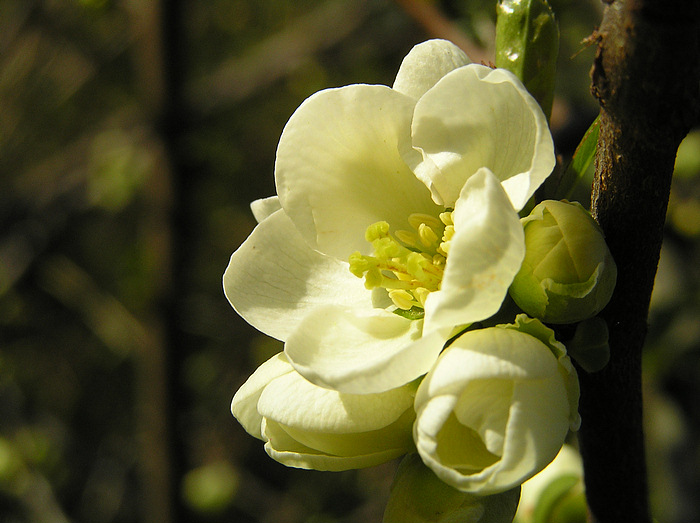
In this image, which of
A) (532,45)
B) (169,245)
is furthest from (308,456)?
(169,245)

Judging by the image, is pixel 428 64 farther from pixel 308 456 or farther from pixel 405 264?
pixel 308 456

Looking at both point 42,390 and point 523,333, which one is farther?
point 42,390

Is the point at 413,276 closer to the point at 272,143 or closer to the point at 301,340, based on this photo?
the point at 301,340

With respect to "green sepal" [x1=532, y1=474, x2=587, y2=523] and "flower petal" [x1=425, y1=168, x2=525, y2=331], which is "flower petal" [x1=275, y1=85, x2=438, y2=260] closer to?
"flower petal" [x1=425, y1=168, x2=525, y2=331]

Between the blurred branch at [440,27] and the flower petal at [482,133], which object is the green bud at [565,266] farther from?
the blurred branch at [440,27]

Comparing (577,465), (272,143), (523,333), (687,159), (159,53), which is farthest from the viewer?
(272,143)

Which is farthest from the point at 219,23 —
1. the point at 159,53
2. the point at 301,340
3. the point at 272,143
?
the point at 301,340

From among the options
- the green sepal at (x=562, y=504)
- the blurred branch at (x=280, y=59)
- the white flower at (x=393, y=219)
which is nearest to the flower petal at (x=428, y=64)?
the white flower at (x=393, y=219)
